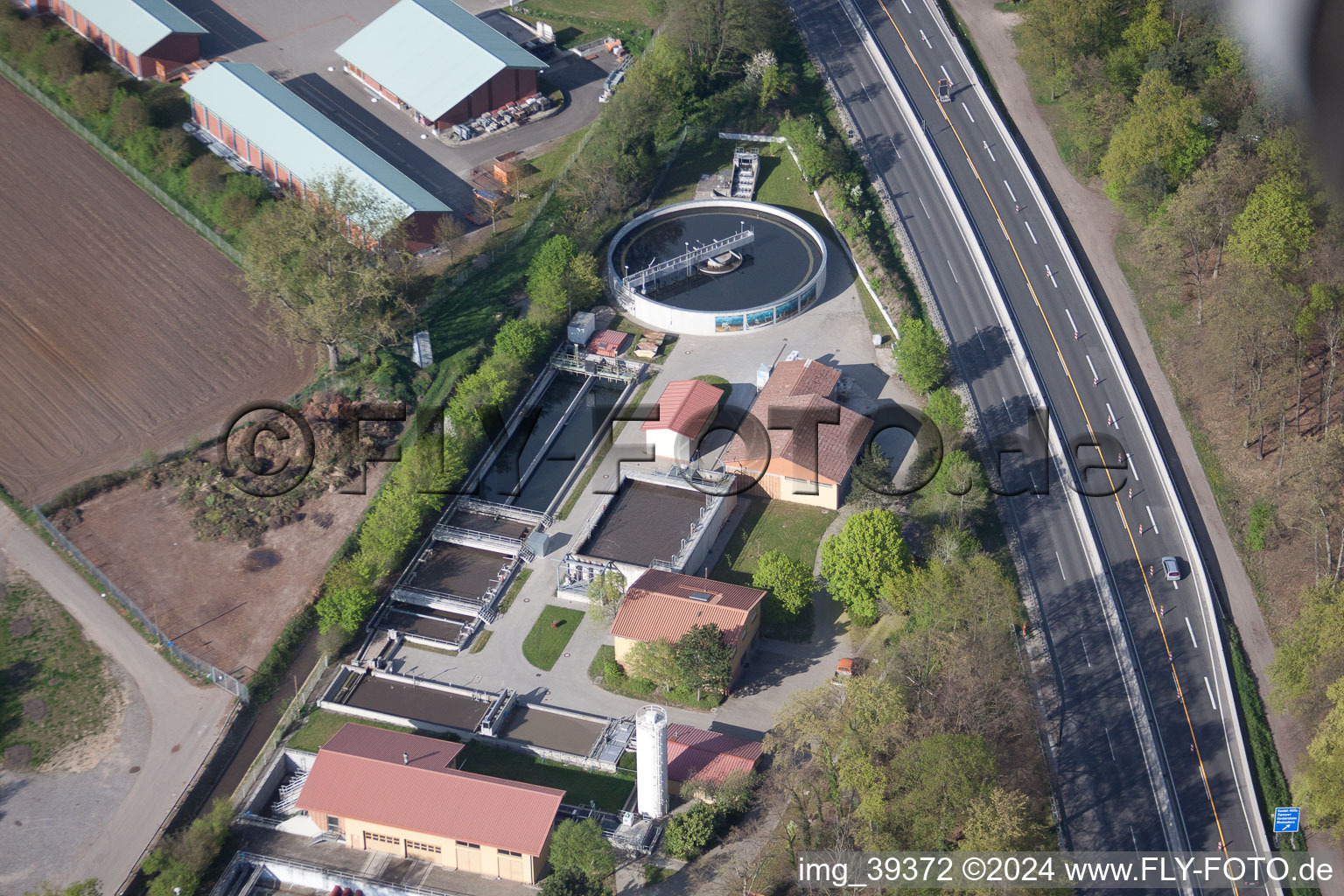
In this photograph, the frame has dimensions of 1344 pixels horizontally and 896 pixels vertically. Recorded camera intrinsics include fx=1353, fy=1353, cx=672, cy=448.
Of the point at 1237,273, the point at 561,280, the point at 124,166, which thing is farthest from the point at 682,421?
the point at 124,166

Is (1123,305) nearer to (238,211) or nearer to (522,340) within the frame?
(522,340)

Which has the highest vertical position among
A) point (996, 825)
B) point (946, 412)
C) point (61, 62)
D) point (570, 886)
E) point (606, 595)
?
point (61, 62)

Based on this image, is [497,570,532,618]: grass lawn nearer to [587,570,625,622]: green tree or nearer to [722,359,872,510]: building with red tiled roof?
[587,570,625,622]: green tree

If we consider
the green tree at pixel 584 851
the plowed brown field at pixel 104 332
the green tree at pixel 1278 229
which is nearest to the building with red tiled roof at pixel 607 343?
the plowed brown field at pixel 104 332

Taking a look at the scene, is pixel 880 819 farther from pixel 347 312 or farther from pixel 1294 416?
pixel 347 312

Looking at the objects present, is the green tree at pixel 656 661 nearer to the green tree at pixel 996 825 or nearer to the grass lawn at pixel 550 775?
the grass lawn at pixel 550 775
